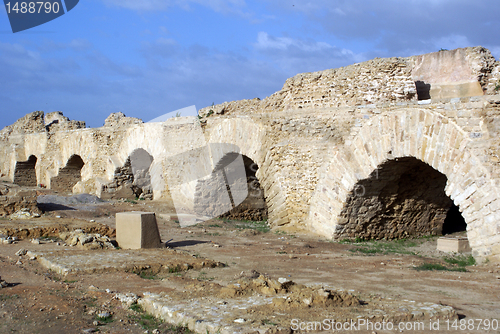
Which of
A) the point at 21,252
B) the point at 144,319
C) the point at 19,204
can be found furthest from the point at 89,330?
the point at 19,204

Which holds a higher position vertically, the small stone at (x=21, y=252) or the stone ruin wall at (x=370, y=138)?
the stone ruin wall at (x=370, y=138)

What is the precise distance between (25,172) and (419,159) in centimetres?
2125

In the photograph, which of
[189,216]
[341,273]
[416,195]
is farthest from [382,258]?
[189,216]

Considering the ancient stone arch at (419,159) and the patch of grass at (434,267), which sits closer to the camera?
the patch of grass at (434,267)

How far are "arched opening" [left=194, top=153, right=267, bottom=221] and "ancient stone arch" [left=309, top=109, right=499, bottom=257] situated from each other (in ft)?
10.9

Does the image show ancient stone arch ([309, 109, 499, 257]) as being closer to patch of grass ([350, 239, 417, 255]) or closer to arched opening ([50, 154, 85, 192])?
patch of grass ([350, 239, 417, 255])

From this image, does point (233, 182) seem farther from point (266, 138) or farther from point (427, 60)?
point (427, 60)

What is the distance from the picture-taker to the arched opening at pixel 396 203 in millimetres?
7145

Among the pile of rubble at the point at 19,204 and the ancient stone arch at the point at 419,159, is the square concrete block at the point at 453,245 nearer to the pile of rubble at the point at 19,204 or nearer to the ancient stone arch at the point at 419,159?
the ancient stone arch at the point at 419,159

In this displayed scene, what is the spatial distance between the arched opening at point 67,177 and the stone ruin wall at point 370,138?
10.3 m

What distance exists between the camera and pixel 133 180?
1464 cm

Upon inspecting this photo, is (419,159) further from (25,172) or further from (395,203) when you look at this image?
(25,172)

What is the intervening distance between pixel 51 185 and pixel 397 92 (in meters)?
15.5

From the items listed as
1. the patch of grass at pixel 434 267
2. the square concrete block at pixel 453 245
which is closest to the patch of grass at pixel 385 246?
the square concrete block at pixel 453 245
